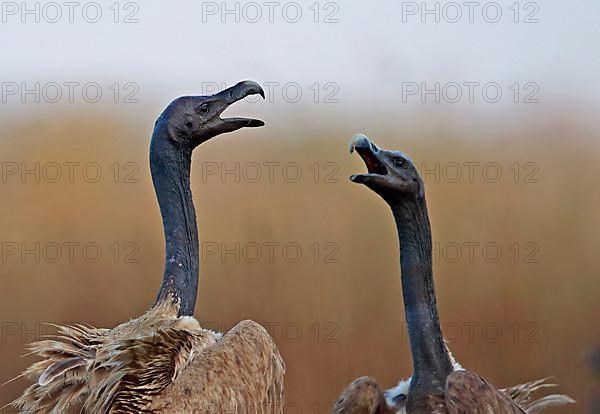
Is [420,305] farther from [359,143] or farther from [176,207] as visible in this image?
[176,207]

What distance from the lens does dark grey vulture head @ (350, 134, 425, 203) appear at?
370 centimetres

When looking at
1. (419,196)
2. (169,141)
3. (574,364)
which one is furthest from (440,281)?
(169,141)

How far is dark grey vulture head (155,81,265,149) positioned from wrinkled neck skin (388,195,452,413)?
735 millimetres

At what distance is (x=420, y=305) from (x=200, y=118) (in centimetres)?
118

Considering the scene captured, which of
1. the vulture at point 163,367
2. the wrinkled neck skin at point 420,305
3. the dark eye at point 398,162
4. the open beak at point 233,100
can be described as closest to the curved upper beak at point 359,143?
the dark eye at point 398,162

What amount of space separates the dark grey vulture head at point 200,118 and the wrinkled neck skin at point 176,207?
1.5 inches

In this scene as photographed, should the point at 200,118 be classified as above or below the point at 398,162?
above

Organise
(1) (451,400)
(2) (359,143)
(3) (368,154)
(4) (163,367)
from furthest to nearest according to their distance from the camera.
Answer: (3) (368,154), (2) (359,143), (1) (451,400), (4) (163,367)

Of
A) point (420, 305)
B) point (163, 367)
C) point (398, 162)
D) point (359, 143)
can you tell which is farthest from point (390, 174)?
point (163, 367)

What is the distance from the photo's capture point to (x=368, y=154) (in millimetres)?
3725

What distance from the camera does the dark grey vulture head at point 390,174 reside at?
3.70 m

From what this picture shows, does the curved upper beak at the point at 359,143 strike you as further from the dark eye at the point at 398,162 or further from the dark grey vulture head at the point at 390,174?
the dark eye at the point at 398,162

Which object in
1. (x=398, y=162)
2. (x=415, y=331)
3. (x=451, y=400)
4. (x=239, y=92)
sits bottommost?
(x=451, y=400)

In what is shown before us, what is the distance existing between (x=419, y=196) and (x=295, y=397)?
257 centimetres
